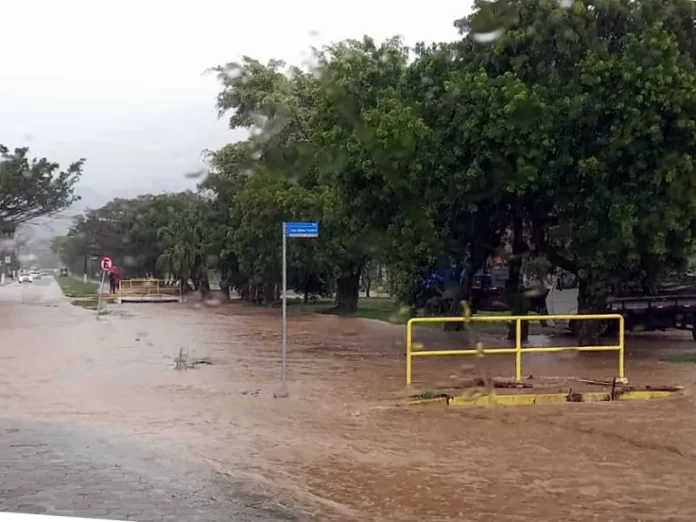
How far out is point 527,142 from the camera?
66.0ft

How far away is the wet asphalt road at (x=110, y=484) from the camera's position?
755 cm

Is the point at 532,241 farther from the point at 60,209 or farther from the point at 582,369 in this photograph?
the point at 60,209

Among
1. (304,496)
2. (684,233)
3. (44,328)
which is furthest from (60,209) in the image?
(304,496)

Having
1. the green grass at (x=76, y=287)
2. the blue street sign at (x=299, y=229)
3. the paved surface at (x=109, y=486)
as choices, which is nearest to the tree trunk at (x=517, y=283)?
the blue street sign at (x=299, y=229)

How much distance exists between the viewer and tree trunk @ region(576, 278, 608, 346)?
75.9 feet

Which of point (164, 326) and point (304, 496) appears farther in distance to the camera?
point (164, 326)

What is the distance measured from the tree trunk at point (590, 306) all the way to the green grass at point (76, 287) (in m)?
40.3

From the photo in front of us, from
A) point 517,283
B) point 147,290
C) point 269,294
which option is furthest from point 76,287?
point 517,283

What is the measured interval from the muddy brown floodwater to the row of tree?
2822mm

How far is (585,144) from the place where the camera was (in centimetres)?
2064

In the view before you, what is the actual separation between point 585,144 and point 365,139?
189 inches

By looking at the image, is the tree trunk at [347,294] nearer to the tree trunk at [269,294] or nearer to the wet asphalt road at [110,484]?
the tree trunk at [269,294]

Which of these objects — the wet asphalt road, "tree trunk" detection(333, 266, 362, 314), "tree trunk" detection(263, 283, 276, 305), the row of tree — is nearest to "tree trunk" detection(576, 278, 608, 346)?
the row of tree

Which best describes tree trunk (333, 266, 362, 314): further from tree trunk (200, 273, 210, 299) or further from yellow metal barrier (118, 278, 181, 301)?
yellow metal barrier (118, 278, 181, 301)
